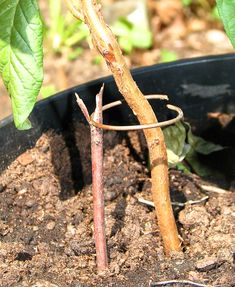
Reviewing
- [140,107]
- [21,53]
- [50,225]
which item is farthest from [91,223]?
[21,53]

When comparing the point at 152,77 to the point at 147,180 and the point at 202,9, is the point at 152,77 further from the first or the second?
the point at 202,9

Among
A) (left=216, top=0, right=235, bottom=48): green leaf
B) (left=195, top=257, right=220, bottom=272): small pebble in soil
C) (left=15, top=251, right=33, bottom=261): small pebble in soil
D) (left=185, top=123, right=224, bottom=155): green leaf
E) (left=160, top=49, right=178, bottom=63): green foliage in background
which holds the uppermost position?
(left=216, top=0, right=235, bottom=48): green leaf

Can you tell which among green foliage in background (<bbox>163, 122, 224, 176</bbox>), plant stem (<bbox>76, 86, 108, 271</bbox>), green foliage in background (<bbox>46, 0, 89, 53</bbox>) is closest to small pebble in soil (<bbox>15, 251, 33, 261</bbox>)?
plant stem (<bbox>76, 86, 108, 271</bbox>)

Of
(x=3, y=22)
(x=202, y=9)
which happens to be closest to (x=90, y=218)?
(x=3, y=22)

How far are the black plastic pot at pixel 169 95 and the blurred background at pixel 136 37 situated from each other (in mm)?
1263

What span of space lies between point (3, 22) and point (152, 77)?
0.58 m

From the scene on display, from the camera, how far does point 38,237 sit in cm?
138

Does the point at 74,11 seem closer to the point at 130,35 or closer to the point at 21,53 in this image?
the point at 21,53

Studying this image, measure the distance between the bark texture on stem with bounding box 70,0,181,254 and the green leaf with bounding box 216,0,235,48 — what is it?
0.19 meters

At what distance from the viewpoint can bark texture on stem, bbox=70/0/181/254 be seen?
111 cm

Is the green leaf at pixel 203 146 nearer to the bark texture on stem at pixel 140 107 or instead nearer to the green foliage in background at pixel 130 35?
the bark texture on stem at pixel 140 107

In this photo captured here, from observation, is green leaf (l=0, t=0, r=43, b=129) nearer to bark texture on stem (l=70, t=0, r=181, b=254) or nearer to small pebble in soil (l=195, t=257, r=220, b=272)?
bark texture on stem (l=70, t=0, r=181, b=254)

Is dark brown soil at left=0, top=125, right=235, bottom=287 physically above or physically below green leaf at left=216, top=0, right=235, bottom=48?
below

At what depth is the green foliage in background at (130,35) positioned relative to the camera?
3061mm
